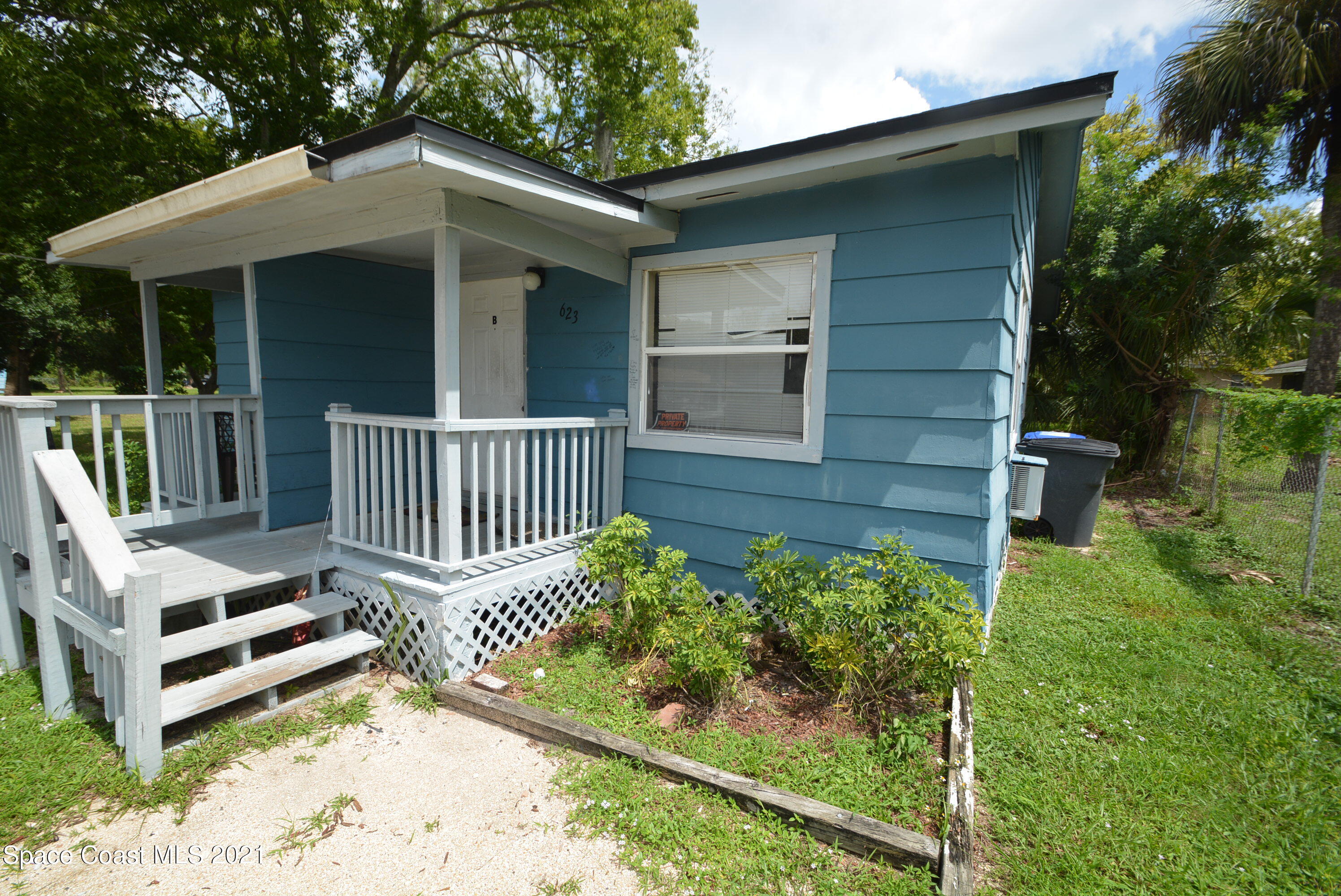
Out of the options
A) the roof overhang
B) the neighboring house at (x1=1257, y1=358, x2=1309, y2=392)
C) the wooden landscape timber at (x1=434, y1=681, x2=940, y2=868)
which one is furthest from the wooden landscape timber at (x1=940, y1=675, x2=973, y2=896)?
the neighboring house at (x1=1257, y1=358, x2=1309, y2=392)

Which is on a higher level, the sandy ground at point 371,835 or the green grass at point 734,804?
the green grass at point 734,804

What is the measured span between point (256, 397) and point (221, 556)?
4.02 feet

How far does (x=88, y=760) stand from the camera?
8.43 feet

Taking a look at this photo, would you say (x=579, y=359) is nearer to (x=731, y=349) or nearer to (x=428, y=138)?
(x=731, y=349)

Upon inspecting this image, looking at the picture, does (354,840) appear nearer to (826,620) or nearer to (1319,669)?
(826,620)

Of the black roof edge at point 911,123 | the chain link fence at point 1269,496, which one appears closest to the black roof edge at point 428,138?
the black roof edge at point 911,123

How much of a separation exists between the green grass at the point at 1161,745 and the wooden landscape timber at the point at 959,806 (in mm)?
102

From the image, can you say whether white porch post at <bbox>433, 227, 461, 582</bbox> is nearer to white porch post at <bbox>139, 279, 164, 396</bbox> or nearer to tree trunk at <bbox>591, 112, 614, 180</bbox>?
white porch post at <bbox>139, 279, 164, 396</bbox>

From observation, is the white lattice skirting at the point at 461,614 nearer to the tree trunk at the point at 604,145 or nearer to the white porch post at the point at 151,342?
the white porch post at the point at 151,342

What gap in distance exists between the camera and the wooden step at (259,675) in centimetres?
262

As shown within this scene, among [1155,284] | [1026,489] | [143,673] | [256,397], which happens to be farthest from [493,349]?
[1155,284]

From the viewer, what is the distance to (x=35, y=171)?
7527mm

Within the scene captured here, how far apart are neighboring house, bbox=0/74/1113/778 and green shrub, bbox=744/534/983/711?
0.55 m

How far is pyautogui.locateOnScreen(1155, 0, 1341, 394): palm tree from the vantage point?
25.4 ft
